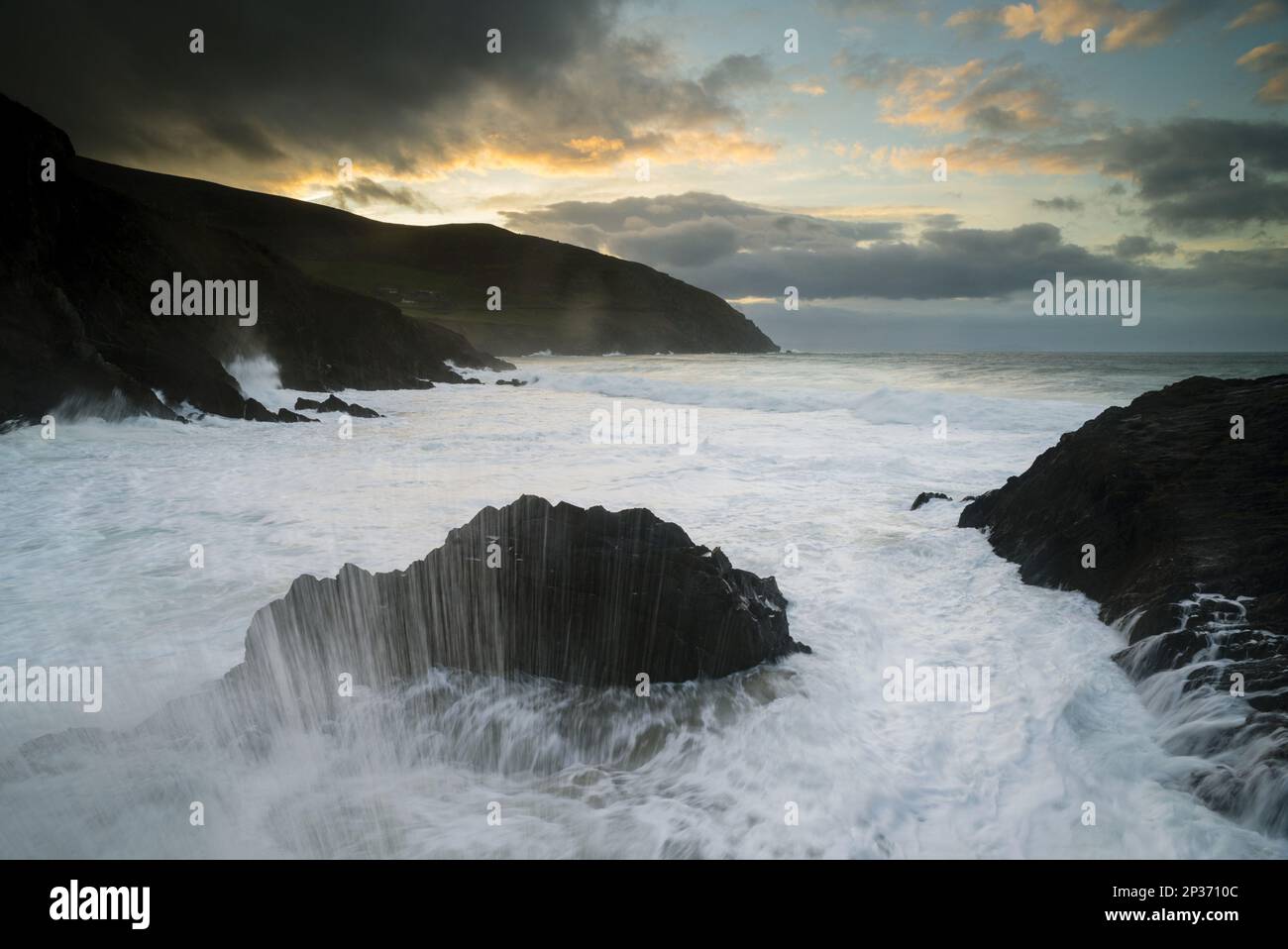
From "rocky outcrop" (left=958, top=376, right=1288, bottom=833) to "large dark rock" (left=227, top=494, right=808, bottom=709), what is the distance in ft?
9.97

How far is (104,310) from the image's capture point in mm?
23125

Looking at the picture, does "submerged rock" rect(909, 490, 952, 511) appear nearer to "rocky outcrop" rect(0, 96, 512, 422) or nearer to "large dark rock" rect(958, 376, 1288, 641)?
"large dark rock" rect(958, 376, 1288, 641)

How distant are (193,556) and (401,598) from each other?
4591 millimetres

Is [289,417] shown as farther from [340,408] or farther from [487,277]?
[487,277]

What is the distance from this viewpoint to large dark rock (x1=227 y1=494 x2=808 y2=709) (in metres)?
5.14

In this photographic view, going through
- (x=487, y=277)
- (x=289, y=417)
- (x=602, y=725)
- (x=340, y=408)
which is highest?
(x=487, y=277)

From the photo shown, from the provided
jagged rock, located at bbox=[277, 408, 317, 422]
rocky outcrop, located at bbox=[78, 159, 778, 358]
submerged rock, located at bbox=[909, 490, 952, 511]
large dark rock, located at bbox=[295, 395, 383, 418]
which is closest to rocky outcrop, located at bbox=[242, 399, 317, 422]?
jagged rock, located at bbox=[277, 408, 317, 422]

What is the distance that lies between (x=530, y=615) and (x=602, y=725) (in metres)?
1.17

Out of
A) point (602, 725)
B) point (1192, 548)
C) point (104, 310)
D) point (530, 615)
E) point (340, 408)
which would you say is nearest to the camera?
point (602, 725)

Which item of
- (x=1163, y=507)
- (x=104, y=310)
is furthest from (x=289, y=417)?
(x=1163, y=507)

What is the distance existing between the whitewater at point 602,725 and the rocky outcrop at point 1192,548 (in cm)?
26

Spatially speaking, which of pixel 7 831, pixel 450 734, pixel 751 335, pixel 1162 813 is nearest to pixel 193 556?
pixel 7 831

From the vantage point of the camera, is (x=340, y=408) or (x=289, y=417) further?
(x=340, y=408)
